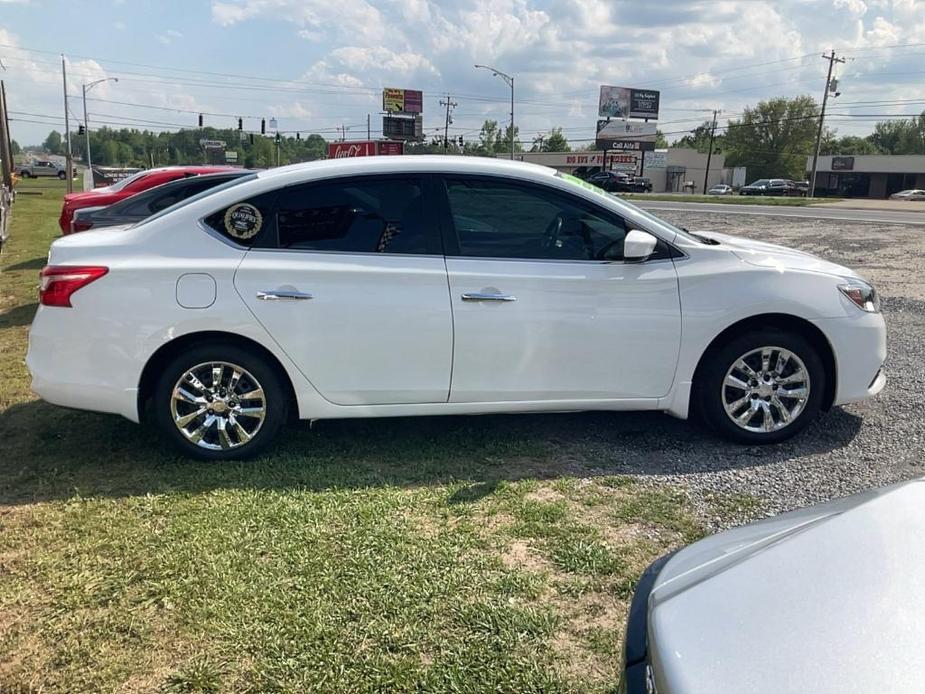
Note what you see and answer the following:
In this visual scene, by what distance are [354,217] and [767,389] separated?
8.95 ft

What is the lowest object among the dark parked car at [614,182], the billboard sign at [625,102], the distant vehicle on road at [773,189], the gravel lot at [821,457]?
the gravel lot at [821,457]

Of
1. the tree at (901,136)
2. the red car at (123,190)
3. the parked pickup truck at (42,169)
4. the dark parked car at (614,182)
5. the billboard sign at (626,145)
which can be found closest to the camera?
the red car at (123,190)

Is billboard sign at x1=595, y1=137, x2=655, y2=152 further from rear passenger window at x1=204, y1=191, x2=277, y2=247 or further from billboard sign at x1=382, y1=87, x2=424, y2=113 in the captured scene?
rear passenger window at x1=204, y1=191, x2=277, y2=247

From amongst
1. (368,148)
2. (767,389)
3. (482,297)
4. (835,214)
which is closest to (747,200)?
(835,214)

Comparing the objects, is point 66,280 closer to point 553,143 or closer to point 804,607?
point 804,607

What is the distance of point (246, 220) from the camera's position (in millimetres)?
4164

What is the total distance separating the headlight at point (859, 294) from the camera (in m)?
4.50

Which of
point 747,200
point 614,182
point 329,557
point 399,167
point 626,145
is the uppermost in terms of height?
point 626,145

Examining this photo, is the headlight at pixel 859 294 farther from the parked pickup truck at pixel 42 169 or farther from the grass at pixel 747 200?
the parked pickup truck at pixel 42 169

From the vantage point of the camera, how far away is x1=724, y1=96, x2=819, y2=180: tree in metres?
90.4

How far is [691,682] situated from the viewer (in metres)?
1.38

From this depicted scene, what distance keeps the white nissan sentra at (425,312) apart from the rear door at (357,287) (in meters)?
0.01

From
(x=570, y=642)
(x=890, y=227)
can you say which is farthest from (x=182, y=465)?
(x=890, y=227)

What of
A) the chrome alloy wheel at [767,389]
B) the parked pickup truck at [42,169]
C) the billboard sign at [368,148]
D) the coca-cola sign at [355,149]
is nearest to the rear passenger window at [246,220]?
the chrome alloy wheel at [767,389]
